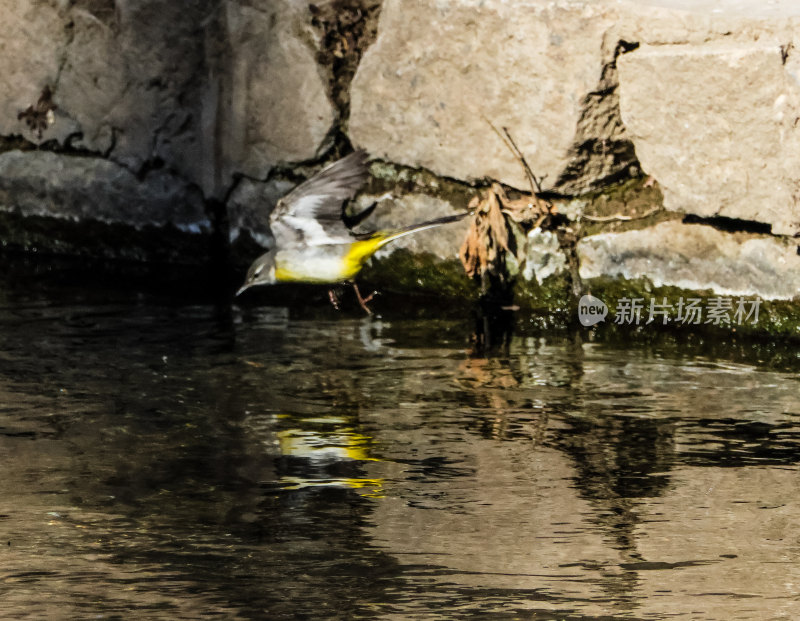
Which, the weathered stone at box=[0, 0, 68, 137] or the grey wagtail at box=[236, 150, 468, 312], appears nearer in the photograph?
the grey wagtail at box=[236, 150, 468, 312]

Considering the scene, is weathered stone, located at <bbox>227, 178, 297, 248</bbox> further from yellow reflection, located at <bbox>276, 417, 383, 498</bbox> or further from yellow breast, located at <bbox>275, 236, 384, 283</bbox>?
yellow reflection, located at <bbox>276, 417, 383, 498</bbox>

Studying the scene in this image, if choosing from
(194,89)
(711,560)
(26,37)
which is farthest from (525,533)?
(26,37)

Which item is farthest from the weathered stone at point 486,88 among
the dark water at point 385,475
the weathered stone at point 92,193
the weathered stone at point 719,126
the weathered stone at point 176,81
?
the weathered stone at point 92,193

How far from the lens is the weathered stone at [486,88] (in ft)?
11.5

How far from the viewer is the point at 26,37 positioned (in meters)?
4.62

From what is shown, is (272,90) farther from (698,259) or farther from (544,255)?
(698,259)

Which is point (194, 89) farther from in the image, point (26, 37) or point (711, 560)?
point (711, 560)

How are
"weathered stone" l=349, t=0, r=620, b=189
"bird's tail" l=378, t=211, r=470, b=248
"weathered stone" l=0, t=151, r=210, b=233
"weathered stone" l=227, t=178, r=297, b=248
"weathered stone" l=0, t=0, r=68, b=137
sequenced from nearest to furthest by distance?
"weathered stone" l=349, t=0, r=620, b=189
"bird's tail" l=378, t=211, r=470, b=248
"weathered stone" l=227, t=178, r=297, b=248
"weathered stone" l=0, t=151, r=210, b=233
"weathered stone" l=0, t=0, r=68, b=137

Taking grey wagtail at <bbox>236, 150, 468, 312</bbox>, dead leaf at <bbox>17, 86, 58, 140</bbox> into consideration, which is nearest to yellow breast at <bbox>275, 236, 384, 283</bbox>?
grey wagtail at <bbox>236, 150, 468, 312</bbox>

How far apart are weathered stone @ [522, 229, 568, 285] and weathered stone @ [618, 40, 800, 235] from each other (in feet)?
1.18

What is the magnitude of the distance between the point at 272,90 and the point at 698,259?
59.8 inches

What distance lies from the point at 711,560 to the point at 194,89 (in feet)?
9.49

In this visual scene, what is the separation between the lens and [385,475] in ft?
8.02

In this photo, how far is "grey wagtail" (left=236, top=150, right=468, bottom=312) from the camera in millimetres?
3541
